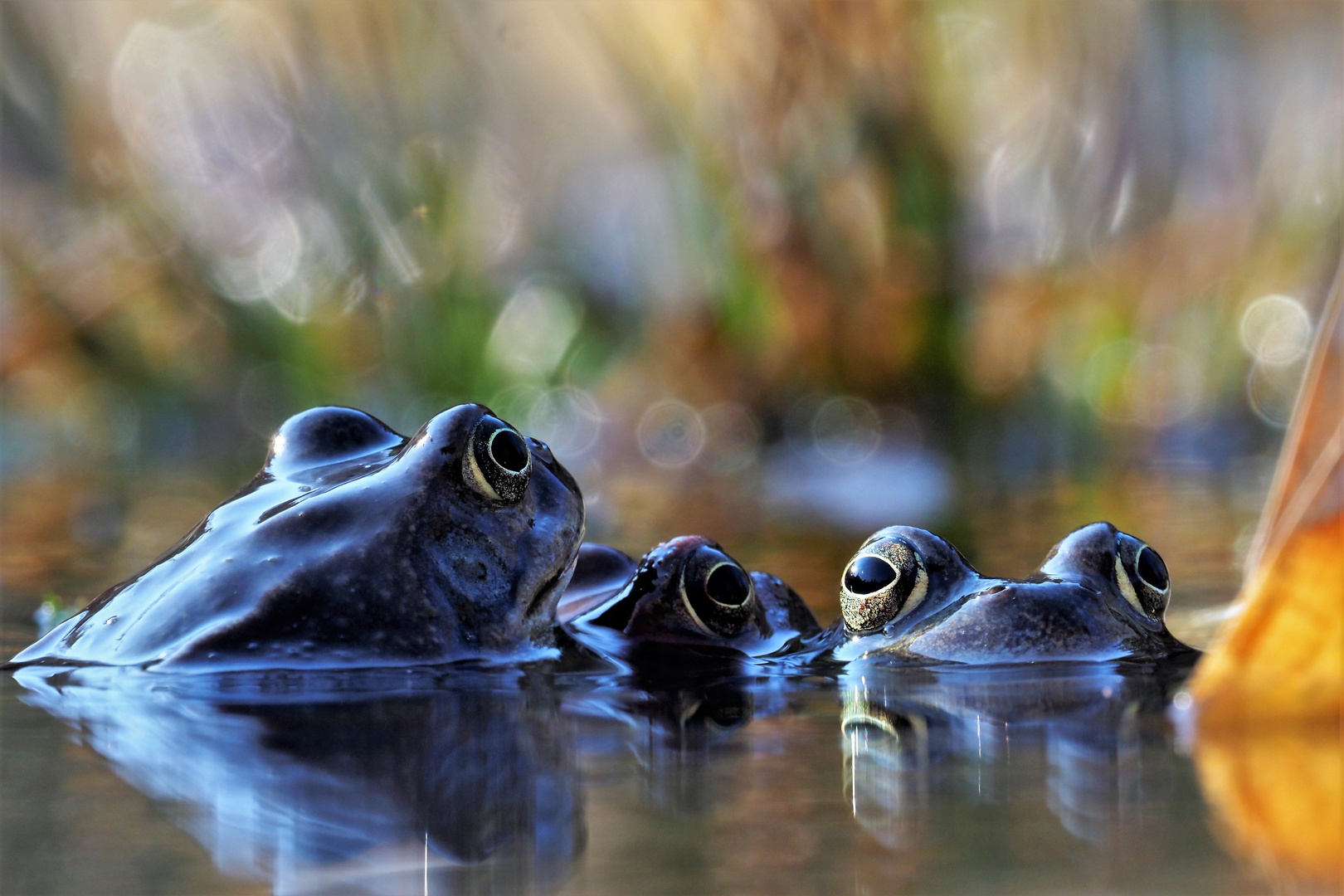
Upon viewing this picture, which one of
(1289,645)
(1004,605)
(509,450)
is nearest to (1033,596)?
(1004,605)

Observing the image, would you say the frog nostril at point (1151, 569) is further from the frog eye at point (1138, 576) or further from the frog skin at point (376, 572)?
the frog skin at point (376, 572)

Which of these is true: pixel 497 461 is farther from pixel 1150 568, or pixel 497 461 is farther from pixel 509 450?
pixel 1150 568

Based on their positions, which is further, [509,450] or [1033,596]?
[509,450]

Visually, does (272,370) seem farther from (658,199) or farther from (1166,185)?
(1166,185)

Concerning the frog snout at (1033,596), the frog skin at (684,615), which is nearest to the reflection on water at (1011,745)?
the frog snout at (1033,596)

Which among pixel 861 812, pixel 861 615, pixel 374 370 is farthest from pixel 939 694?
pixel 374 370
